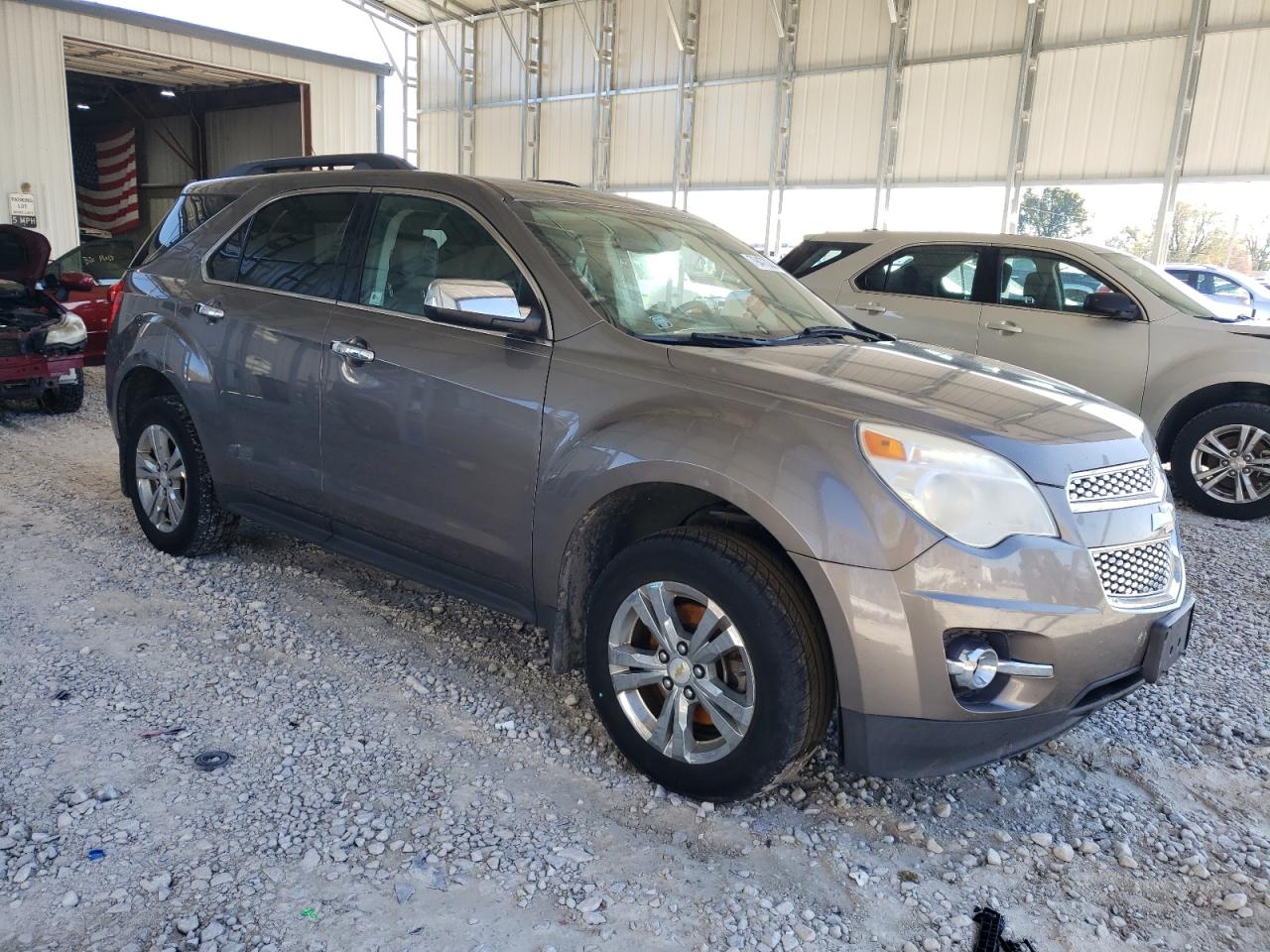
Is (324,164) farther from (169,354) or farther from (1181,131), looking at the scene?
(1181,131)

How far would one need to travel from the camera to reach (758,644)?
2.45 m

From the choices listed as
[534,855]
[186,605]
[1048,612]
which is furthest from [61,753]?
[1048,612]

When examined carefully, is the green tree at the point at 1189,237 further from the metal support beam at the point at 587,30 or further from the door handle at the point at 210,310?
the door handle at the point at 210,310

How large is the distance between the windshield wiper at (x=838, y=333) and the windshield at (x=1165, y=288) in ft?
13.6

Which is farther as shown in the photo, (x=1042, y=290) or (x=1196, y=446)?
(x=1042, y=290)

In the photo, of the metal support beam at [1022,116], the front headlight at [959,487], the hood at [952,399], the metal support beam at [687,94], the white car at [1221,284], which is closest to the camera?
the front headlight at [959,487]

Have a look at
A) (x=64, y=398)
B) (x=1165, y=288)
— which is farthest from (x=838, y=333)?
(x=64, y=398)

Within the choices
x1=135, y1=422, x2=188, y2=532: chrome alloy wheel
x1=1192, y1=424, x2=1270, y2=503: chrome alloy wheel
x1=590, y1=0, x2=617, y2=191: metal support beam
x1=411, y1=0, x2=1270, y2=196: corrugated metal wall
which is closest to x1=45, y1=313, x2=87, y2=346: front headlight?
x1=135, y1=422, x2=188, y2=532: chrome alloy wheel

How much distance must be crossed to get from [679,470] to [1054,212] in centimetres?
1599

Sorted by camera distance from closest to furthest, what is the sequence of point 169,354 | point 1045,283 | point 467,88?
point 169,354 → point 1045,283 → point 467,88

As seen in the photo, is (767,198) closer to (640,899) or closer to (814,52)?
(814,52)

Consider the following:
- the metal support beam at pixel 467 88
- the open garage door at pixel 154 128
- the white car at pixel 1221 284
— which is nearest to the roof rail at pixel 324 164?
the white car at pixel 1221 284

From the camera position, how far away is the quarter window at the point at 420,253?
3244 mm

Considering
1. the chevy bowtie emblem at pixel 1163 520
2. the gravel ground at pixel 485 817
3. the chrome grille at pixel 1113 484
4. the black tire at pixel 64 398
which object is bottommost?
the gravel ground at pixel 485 817
